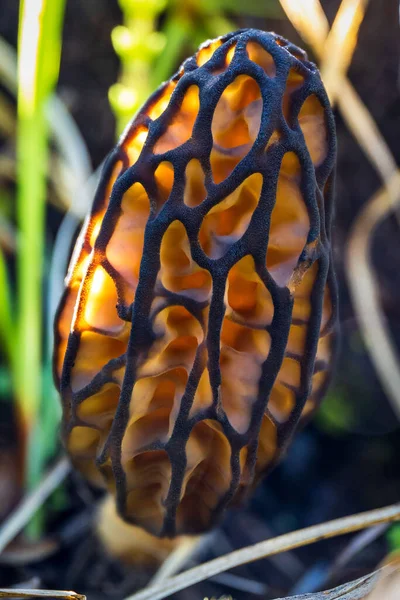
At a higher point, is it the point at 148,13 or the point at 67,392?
the point at 148,13

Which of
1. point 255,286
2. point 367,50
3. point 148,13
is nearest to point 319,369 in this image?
point 255,286

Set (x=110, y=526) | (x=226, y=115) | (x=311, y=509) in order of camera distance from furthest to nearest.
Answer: (x=311, y=509)
(x=110, y=526)
(x=226, y=115)

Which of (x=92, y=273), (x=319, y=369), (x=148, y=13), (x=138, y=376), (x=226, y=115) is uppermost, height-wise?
(x=148, y=13)

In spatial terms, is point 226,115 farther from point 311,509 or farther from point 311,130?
point 311,509

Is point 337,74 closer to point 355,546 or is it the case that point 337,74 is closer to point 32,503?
point 355,546

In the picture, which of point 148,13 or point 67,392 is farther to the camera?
point 148,13

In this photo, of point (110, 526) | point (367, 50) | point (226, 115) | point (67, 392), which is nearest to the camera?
point (226, 115)

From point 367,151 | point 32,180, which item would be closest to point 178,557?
point 32,180
